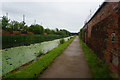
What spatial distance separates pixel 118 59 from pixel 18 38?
12.8 metres

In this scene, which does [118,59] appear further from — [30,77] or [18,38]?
[18,38]

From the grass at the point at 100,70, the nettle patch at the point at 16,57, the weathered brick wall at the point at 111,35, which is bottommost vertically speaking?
the nettle patch at the point at 16,57

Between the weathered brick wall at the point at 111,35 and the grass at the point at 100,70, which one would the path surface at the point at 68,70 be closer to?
the grass at the point at 100,70

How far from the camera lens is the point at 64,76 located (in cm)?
269

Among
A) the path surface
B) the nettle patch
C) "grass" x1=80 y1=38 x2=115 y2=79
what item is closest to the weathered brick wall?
"grass" x1=80 y1=38 x2=115 y2=79

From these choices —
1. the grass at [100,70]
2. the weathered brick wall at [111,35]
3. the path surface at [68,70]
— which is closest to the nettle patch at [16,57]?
the path surface at [68,70]

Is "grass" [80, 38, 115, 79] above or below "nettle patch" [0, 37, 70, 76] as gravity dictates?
above

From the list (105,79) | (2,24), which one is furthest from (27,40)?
(105,79)

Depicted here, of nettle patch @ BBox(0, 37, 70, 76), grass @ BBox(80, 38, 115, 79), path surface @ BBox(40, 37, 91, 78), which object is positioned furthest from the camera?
nettle patch @ BBox(0, 37, 70, 76)

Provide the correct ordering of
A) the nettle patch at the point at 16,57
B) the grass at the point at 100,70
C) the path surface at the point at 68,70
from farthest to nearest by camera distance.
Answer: the nettle patch at the point at 16,57 < the path surface at the point at 68,70 < the grass at the point at 100,70

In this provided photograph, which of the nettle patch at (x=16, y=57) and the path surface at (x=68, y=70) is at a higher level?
the path surface at (x=68, y=70)

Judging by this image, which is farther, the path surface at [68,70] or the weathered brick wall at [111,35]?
the path surface at [68,70]

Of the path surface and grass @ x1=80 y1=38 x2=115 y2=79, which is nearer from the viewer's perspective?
grass @ x1=80 y1=38 x2=115 y2=79

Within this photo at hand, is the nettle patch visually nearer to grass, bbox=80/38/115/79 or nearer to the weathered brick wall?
grass, bbox=80/38/115/79
